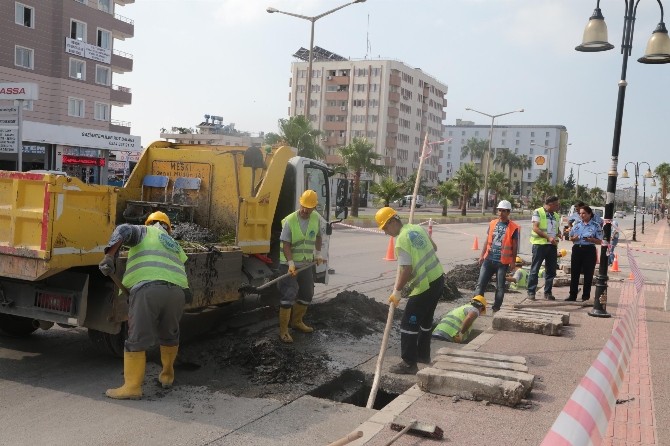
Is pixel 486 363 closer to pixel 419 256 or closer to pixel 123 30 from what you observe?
pixel 419 256

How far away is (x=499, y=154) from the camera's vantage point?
136 meters

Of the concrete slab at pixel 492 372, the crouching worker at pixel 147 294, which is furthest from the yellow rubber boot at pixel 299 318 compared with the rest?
the crouching worker at pixel 147 294

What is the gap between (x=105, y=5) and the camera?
44.9 metres

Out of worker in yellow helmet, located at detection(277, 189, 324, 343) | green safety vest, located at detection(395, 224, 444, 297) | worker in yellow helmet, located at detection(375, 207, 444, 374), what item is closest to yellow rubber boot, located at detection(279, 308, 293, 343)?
worker in yellow helmet, located at detection(277, 189, 324, 343)

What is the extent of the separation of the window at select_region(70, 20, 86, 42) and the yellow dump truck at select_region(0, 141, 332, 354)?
37.4 m

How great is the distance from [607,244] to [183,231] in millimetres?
6079

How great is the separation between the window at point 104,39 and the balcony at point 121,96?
3539 mm

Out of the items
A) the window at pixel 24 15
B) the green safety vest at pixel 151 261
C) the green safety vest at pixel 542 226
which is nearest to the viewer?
the green safety vest at pixel 151 261

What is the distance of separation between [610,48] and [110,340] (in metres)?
7.61

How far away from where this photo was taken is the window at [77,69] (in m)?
42.2

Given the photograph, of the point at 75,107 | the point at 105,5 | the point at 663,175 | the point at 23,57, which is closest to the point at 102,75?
the point at 75,107

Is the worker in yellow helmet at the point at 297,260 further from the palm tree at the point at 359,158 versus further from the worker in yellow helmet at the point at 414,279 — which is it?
the palm tree at the point at 359,158

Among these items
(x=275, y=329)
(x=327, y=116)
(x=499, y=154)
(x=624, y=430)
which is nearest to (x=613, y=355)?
(x=624, y=430)

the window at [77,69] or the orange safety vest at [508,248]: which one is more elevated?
the window at [77,69]
